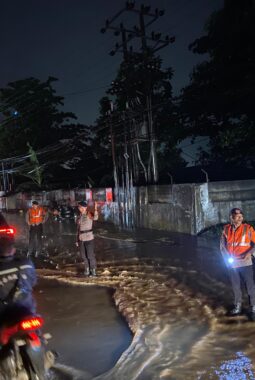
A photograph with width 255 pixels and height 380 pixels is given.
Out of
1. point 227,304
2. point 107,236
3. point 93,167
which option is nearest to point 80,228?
point 227,304

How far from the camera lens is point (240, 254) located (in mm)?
6516

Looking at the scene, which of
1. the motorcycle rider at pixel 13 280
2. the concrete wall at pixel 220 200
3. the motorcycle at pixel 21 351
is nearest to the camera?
the motorcycle at pixel 21 351

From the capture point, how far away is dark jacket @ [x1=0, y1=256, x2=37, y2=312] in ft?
14.5

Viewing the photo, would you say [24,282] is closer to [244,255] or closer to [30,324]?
[30,324]

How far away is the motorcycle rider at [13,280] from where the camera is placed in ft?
14.4

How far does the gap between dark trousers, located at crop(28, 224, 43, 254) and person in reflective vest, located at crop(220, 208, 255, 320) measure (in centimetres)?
808

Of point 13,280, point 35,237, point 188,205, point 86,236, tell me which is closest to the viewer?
point 13,280

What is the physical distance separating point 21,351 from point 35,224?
953cm

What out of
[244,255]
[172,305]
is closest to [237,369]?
[244,255]

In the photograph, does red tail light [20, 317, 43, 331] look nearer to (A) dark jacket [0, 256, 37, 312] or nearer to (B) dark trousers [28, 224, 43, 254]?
(A) dark jacket [0, 256, 37, 312]

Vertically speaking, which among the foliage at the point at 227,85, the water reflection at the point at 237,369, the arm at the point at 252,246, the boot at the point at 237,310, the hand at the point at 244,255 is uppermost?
the foliage at the point at 227,85

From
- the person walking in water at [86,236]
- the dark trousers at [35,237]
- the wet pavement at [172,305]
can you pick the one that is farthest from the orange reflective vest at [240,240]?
→ the dark trousers at [35,237]

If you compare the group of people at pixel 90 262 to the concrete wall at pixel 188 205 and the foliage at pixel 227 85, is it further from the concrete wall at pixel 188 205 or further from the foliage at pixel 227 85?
the foliage at pixel 227 85

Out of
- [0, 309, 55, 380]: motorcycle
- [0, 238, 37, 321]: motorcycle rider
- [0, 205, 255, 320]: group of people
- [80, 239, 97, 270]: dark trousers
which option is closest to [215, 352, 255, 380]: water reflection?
[0, 205, 255, 320]: group of people
